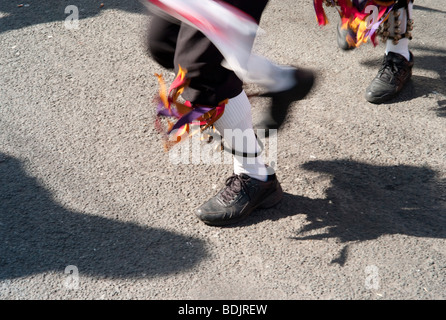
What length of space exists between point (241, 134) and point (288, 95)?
264mm

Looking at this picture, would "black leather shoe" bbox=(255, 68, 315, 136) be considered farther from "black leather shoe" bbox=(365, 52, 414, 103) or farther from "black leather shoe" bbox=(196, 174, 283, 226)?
"black leather shoe" bbox=(365, 52, 414, 103)

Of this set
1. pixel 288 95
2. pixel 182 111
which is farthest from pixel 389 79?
pixel 182 111

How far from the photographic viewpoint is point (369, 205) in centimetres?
271

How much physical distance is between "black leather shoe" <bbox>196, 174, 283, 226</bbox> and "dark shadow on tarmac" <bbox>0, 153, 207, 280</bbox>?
152mm

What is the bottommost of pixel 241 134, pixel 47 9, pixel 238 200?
pixel 47 9

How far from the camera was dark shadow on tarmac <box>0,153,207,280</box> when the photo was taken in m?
2.40

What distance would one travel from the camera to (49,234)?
2561mm

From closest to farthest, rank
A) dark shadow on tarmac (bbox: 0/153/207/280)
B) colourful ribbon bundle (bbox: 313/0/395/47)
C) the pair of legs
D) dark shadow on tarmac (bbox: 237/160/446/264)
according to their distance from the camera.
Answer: the pair of legs
dark shadow on tarmac (bbox: 0/153/207/280)
dark shadow on tarmac (bbox: 237/160/446/264)
colourful ribbon bundle (bbox: 313/0/395/47)

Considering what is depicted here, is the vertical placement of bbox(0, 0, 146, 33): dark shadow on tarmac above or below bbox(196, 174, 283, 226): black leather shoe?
below

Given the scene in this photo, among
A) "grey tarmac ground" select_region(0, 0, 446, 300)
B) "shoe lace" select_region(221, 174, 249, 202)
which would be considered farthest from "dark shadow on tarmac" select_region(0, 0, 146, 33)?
"shoe lace" select_region(221, 174, 249, 202)

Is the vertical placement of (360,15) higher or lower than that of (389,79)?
higher

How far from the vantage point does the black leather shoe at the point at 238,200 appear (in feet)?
8.60

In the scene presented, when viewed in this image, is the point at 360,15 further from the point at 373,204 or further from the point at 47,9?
the point at 47,9
